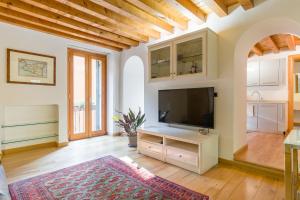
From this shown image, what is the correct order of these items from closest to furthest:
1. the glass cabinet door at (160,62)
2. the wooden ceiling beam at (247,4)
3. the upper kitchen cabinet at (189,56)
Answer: the wooden ceiling beam at (247,4) < the upper kitchen cabinet at (189,56) < the glass cabinet door at (160,62)

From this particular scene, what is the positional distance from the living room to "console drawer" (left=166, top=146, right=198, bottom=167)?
0.02 m

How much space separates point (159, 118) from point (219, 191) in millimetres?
1805

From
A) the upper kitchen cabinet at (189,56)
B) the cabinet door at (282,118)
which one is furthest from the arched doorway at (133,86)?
the cabinet door at (282,118)

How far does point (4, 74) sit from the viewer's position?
10.4ft

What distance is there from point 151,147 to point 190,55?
1.71m

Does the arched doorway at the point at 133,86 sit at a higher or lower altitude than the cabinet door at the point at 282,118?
higher

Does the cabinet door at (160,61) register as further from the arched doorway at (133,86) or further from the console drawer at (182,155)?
the arched doorway at (133,86)

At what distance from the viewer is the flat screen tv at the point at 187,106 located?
278cm

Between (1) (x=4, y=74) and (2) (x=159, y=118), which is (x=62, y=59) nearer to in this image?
(1) (x=4, y=74)

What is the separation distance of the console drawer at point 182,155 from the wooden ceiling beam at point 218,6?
2.09 m

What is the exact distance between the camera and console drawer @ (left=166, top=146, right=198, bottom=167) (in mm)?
2480

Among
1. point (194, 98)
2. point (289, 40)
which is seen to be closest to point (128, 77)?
point (194, 98)

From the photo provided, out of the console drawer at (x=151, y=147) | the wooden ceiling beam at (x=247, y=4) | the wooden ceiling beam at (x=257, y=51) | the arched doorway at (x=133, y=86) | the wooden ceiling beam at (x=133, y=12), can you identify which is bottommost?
the console drawer at (x=151, y=147)

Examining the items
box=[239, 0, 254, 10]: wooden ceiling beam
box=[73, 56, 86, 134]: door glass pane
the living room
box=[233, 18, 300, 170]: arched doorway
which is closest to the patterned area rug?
the living room
